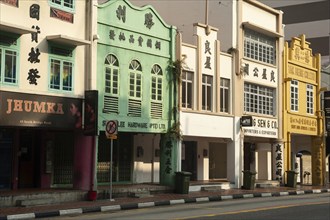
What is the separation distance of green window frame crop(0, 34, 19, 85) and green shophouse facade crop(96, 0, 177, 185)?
3778 millimetres

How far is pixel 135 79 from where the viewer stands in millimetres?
23594

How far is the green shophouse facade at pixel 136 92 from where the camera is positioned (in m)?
22.3

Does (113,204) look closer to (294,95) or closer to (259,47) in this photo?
(259,47)

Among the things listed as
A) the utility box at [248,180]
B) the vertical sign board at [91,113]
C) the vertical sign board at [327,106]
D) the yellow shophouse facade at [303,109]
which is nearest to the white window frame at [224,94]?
the utility box at [248,180]

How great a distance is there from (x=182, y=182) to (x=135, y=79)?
5.03 m

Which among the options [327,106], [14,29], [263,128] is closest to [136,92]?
[14,29]

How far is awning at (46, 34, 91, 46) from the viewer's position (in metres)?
19.8

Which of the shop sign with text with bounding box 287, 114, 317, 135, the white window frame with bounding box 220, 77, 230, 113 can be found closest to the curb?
the white window frame with bounding box 220, 77, 230, 113

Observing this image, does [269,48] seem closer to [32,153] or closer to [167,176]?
[167,176]

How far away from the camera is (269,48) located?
32875mm

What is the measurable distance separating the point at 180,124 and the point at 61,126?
7.04 m

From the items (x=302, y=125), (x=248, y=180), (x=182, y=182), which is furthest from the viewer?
(x=302, y=125)

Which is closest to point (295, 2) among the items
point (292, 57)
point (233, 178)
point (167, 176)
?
point (292, 57)

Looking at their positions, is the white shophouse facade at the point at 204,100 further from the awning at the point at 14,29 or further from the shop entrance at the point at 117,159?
the awning at the point at 14,29
